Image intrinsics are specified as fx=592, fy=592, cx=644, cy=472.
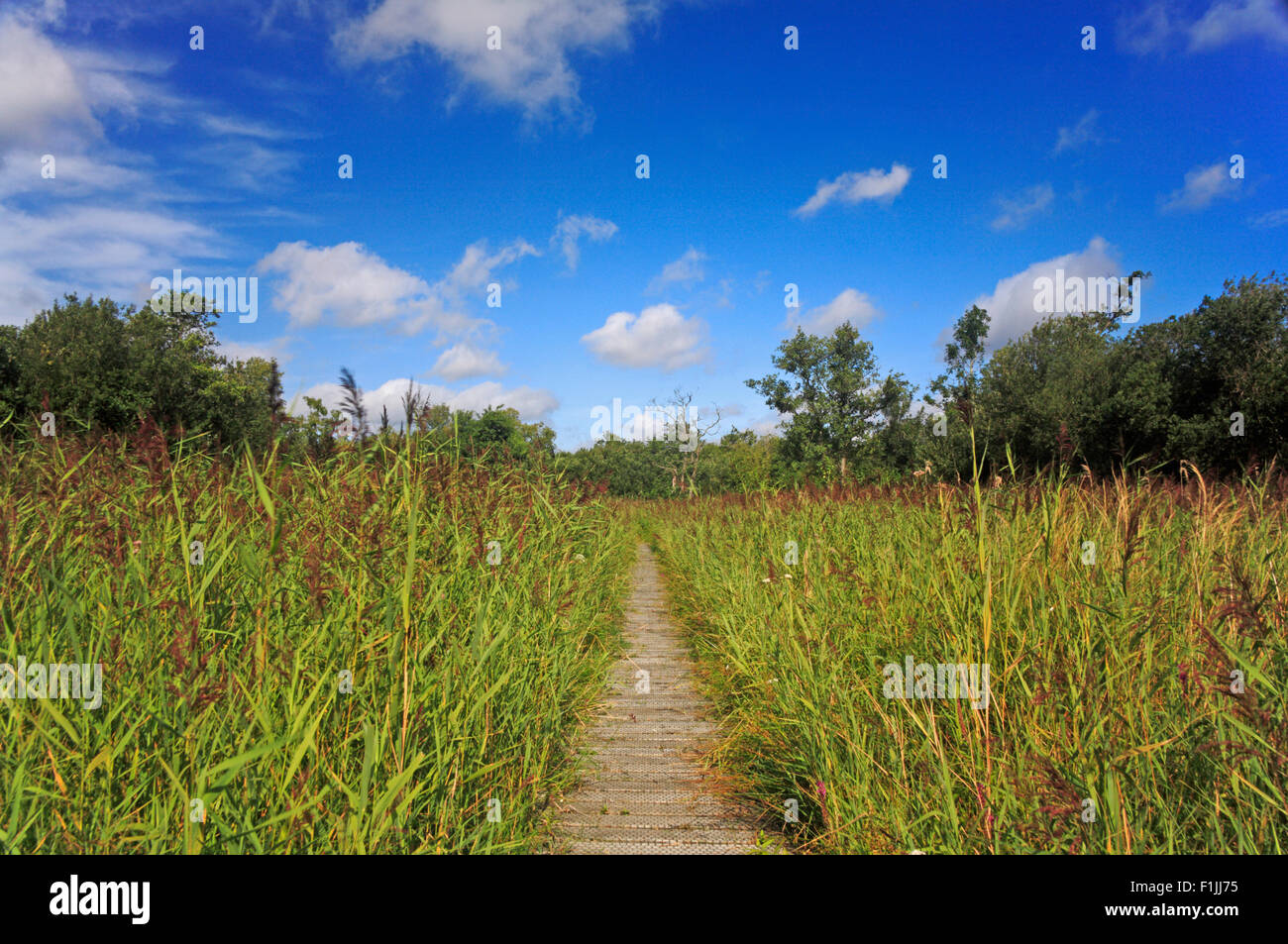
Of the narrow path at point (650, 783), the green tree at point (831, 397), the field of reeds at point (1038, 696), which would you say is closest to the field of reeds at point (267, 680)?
the narrow path at point (650, 783)

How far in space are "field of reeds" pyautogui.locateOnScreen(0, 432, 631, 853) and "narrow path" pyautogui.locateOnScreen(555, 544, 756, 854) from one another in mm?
222

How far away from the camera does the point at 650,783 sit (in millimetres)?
3068

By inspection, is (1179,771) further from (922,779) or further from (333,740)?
(333,740)

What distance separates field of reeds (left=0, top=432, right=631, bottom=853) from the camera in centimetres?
166

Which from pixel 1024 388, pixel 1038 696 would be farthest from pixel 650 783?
pixel 1024 388

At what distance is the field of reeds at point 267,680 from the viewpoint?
5.44ft

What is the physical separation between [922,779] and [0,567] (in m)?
3.65

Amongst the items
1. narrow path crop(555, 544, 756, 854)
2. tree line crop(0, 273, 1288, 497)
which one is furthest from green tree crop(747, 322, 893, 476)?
narrow path crop(555, 544, 756, 854)

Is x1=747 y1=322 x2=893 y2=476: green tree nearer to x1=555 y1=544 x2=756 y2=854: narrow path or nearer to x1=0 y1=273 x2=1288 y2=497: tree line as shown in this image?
x1=0 y1=273 x2=1288 y2=497: tree line

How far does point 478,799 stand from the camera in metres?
2.33

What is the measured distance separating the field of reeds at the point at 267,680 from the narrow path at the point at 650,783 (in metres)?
0.22

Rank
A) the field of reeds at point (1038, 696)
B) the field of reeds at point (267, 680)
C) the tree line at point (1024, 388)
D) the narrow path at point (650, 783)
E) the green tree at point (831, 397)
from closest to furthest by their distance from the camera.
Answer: the field of reeds at point (267, 680), the field of reeds at point (1038, 696), the narrow path at point (650, 783), the tree line at point (1024, 388), the green tree at point (831, 397)

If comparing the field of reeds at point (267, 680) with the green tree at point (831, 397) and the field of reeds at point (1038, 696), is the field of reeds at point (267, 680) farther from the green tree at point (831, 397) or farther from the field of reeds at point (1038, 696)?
the green tree at point (831, 397)
